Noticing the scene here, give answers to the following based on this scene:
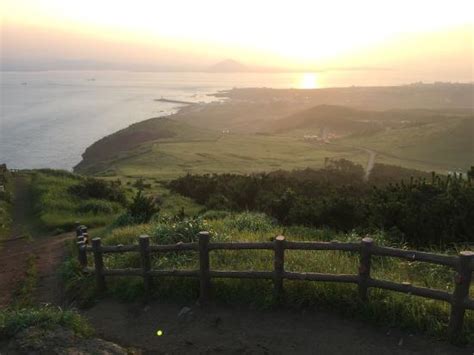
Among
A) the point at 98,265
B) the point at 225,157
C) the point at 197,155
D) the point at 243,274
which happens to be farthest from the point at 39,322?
the point at 197,155

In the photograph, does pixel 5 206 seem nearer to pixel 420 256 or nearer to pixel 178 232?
pixel 178 232

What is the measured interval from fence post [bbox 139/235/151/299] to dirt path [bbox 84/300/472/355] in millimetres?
483

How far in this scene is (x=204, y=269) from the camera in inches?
354

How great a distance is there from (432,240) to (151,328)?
7399 mm

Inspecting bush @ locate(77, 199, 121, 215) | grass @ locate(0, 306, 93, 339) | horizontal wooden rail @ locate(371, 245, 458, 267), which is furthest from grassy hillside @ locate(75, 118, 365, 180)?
horizontal wooden rail @ locate(371, 245, 458, 267)

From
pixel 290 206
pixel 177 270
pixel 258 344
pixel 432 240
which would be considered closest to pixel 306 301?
pixel 258 344

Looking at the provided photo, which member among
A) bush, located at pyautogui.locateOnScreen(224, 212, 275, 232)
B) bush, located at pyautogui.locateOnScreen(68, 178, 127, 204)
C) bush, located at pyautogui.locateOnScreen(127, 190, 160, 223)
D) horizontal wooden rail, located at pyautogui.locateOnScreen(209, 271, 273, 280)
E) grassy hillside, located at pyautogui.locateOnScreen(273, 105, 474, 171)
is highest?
horizontal wooden rail, located at pyautogui.locateOnScreen(209, 271, 273, 280)

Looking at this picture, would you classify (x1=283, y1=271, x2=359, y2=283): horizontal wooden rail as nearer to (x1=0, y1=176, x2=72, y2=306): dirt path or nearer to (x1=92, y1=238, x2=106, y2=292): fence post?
(x1=92, y1=238, x2=106, y2=292): fence post

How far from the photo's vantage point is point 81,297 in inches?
416

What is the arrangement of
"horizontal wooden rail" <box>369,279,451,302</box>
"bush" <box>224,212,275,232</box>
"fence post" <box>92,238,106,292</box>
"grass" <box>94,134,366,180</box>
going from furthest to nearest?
"grass" <box>94,134,366,180</box> < "bush" <box>224,212,275,232</box> < "fence post" <box>92,238,106,292</box> < "horizontal wooden rail" <box>369,279,451,302</box>

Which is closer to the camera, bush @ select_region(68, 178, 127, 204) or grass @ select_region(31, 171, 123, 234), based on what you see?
grass @ select_region(31, 171, 123, 234)

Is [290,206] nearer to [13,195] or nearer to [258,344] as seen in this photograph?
[258,344]

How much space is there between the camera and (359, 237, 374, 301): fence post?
7723 mm

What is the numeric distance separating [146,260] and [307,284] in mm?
3341
